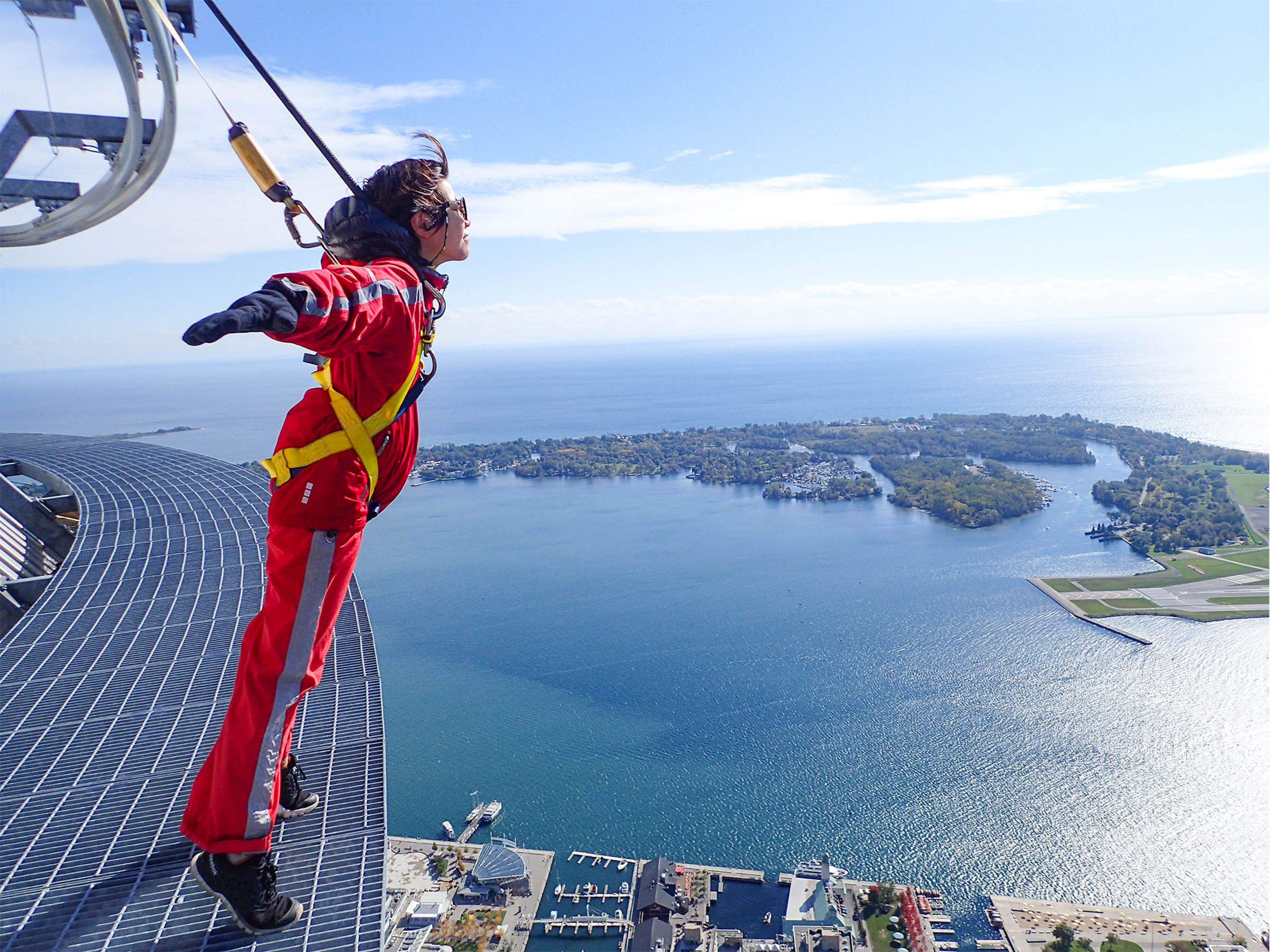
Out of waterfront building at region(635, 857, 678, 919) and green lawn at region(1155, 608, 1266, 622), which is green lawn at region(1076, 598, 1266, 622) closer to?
green lawn at region(1155, 608, 1266, 622)

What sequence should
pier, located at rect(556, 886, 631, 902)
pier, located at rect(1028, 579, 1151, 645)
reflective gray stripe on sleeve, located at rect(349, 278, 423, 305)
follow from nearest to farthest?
reflective gray stripe on sleeve, located at rect(349, 278, 423, 305) → pier, located at rect(556, 886, 631, 902) → pier, located at rect(1028, 579, 1151, 645)

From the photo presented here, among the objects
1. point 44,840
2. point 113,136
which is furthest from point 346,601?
point 113,136

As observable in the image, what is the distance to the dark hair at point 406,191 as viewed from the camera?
180cm

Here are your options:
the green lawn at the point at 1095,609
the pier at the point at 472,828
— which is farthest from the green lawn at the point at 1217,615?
the pier at the point at 472,828

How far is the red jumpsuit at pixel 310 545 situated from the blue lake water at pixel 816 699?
8597mm

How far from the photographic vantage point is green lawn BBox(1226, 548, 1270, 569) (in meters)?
21.6

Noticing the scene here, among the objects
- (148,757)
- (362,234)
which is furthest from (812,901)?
(362,234)

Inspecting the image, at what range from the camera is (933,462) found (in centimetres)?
3591

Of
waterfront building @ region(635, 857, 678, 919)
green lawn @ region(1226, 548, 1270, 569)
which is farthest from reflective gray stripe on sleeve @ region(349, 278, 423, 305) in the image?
green lawn @ region(1226, 548, 1270, 569)

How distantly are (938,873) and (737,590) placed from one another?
36.0ft

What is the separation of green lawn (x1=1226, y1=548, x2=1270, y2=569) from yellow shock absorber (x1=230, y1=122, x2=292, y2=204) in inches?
1079

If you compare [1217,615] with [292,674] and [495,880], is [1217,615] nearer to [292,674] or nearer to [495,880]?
[495,880]

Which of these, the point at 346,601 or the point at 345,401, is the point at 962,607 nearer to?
the point at 346,601

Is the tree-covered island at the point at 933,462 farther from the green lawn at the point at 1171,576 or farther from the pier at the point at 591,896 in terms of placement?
the pier at the point at 591,896
